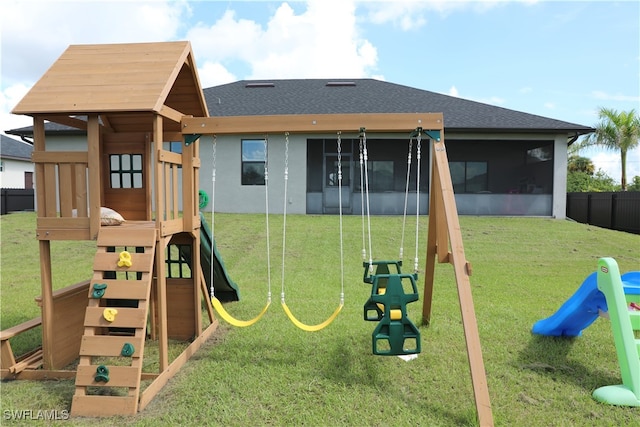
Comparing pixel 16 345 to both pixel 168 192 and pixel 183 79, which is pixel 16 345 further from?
pixel 183 79

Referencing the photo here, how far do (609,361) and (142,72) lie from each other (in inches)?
217

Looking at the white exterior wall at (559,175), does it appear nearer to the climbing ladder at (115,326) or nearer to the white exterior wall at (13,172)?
the climbing ladder at (115,326)

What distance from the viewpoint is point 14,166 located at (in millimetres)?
28391

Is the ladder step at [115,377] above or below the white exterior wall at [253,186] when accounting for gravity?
below

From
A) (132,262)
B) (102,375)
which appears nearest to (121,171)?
(132,262)

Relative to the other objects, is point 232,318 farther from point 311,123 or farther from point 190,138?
point 311,123

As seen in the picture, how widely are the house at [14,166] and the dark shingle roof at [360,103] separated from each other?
59.0ft

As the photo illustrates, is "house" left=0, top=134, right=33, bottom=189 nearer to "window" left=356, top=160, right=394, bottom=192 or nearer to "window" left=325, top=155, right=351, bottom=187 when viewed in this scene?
"window" left=325, top=155, right=351, bottom=187

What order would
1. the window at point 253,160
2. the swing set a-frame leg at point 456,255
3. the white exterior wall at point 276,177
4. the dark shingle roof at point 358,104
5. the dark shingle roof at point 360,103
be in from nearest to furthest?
the swing set a-frame leg at point 456,255 → the dark shingle roof at point 358,104 → the dark shingle roof at point 360,103 → the white exterior wall at point 276,177 → the window at point 253,160

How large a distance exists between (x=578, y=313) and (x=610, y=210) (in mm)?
14393

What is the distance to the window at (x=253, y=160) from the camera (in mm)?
15656

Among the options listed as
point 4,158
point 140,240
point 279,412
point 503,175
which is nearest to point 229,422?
point 279,412

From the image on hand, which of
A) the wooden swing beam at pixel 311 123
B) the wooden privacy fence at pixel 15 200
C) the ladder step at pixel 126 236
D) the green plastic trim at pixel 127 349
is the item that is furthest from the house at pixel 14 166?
the green plastic trim at pixel 127 349

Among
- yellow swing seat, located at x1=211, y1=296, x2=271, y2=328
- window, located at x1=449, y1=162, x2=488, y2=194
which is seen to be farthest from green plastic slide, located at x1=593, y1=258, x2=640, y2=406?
window, located at x1=449, y1=162, x2=488, y2=194
